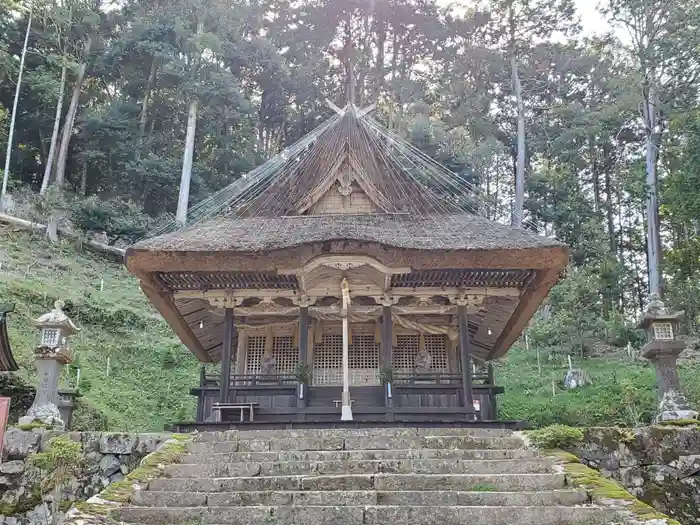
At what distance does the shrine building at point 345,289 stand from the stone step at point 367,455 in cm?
275

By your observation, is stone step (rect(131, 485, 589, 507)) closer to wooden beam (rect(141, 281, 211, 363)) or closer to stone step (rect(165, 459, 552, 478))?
stone step (rect(165, 459, 552, 478))

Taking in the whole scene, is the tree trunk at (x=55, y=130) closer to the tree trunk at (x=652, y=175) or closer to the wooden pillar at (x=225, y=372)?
the wooden pillar at (x=225, y=372)

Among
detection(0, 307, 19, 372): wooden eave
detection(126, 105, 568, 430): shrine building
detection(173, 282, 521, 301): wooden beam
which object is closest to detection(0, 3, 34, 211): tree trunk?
detection(126, 105, 568, 430): shrine building

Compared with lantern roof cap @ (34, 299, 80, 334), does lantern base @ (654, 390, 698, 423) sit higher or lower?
lower

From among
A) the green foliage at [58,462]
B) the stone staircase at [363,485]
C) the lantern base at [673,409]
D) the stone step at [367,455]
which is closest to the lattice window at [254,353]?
the green foliage at [58,462]

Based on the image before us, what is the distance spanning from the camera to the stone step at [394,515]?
19.2 ft

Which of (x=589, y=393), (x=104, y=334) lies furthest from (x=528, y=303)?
(x=104, y=334)

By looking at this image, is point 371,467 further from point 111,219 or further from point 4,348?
point 111,219

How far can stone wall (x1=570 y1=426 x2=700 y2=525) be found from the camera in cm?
896

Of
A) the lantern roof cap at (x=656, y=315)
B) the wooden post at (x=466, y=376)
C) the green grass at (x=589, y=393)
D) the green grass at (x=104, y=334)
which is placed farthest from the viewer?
the green grass at (x=104, y=334)

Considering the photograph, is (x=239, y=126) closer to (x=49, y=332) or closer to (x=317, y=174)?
(x=317, y=174)

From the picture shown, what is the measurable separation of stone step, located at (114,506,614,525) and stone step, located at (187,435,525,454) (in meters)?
2.25

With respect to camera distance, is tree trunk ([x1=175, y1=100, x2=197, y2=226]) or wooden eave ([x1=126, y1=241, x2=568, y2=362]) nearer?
wooden eave ([x1=126, y1=241, x2=568, y2=362])

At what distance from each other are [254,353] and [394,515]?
Result: 894 centimetres
